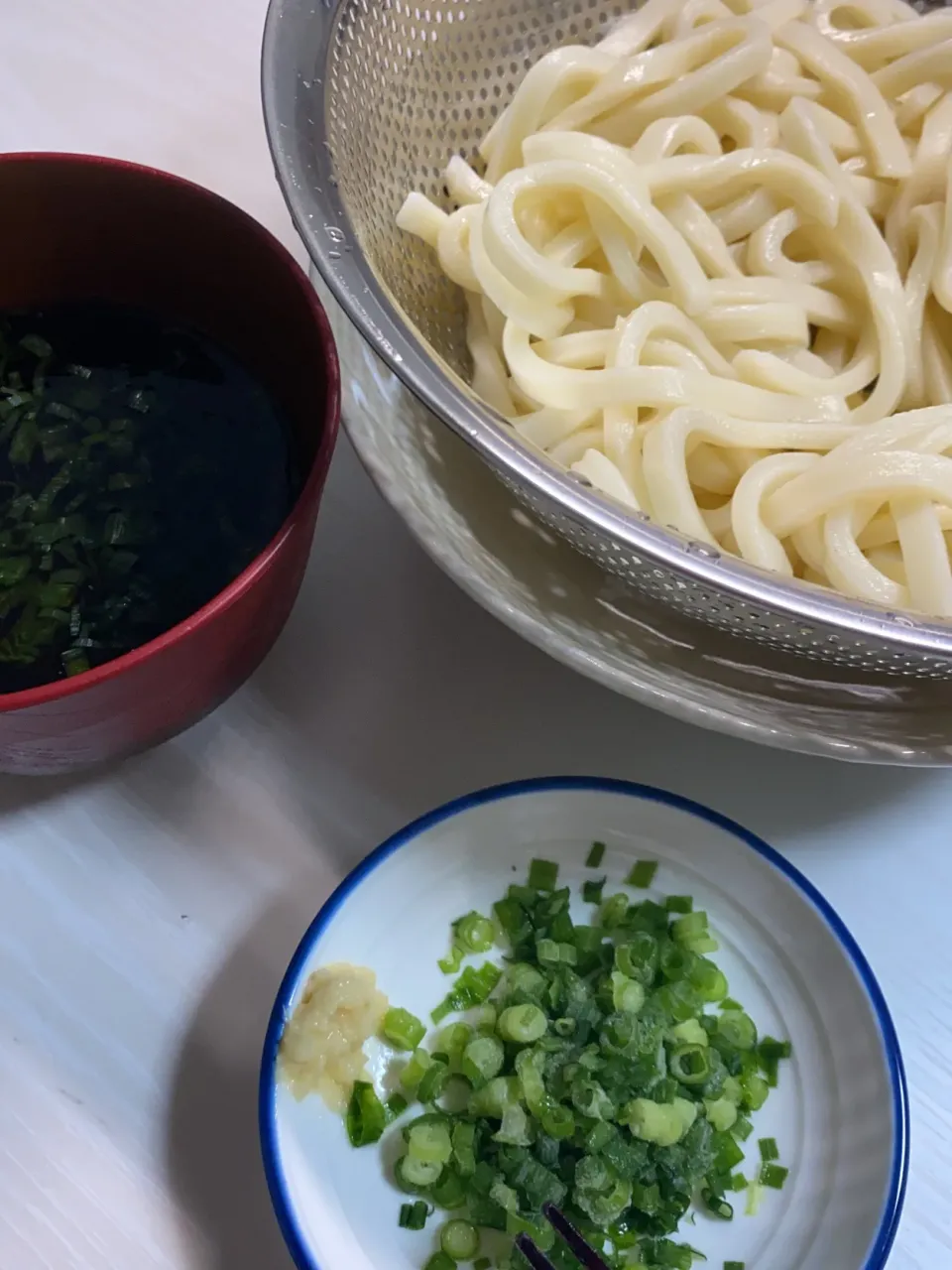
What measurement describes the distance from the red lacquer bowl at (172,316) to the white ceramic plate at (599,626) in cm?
7

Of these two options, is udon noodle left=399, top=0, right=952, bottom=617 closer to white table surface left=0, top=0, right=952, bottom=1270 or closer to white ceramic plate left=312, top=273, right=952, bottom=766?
white ceramic plate left=312, top=273, right=952, bottom=766

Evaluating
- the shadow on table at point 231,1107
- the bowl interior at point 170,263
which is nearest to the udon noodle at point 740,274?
the bowl interior at point 170,263

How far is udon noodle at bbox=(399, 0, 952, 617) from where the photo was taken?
0.77 meters

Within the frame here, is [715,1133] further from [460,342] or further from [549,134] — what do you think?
[549,134]

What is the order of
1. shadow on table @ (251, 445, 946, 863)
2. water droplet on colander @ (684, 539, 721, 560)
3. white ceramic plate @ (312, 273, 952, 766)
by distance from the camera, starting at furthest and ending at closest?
1. shadow on table @ (251, 445, 946, 863)
2. white ceramic plate @ (312, 273, 952, 766)
3. water droplet on colander @ (684, 539, 721, 560)

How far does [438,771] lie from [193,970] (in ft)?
0.78

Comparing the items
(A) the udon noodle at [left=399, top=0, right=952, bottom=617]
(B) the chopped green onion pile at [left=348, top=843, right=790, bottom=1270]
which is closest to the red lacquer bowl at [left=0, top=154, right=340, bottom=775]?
(A) the udon noodle at [left=399, top=0, right=952, bottom=617]

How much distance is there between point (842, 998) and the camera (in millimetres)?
725

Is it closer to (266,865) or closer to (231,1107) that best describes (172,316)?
(266,865)

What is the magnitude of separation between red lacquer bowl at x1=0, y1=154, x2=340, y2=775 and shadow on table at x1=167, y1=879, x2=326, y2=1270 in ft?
0.60

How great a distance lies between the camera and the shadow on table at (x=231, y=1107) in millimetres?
683

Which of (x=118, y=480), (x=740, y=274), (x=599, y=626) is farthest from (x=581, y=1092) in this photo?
(x=740, y=274)

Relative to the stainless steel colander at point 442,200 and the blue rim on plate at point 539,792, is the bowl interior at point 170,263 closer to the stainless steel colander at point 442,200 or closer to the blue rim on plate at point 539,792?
the stainless steel colander at point 442,200

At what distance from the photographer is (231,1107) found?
2.35ft
